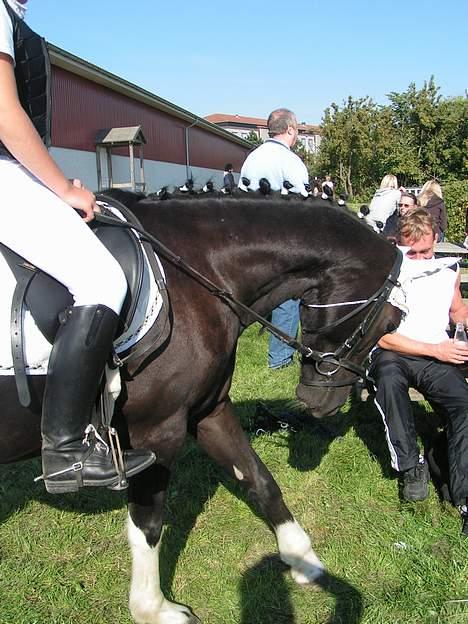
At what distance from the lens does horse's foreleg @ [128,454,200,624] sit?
9.18 feet

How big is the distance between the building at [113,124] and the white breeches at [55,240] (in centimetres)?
1081

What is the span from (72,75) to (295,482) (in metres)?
18.8

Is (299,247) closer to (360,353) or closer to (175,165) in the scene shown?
(360,353)

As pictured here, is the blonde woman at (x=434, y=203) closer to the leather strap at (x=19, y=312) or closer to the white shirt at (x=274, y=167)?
the white shirt at (x=274, y=167)

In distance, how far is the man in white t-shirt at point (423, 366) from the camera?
11.8ft

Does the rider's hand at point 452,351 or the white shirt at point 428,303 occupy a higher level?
the white shirt at point 428,303

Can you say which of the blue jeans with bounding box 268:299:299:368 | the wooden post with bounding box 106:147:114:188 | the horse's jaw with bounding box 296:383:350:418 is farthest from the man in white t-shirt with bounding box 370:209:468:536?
Answer: the wooden post with bounding box 106:147:114:188

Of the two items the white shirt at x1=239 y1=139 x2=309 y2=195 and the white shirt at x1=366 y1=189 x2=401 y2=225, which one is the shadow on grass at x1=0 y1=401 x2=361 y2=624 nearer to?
the white shirt at x1=239 y1=139 x2=309 y2=195

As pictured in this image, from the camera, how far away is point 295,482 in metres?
4.09

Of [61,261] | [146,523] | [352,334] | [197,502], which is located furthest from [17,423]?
[197,502]

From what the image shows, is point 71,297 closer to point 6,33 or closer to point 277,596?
point 6,33

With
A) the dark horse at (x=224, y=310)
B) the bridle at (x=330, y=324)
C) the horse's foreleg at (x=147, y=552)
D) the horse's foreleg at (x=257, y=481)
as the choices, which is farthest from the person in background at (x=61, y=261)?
the horse's foreleg at (x=257, y=481)

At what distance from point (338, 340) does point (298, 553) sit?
122 centimetres

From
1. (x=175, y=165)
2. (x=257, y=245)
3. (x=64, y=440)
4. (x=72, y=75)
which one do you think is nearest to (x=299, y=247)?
(x=257, y=245)
